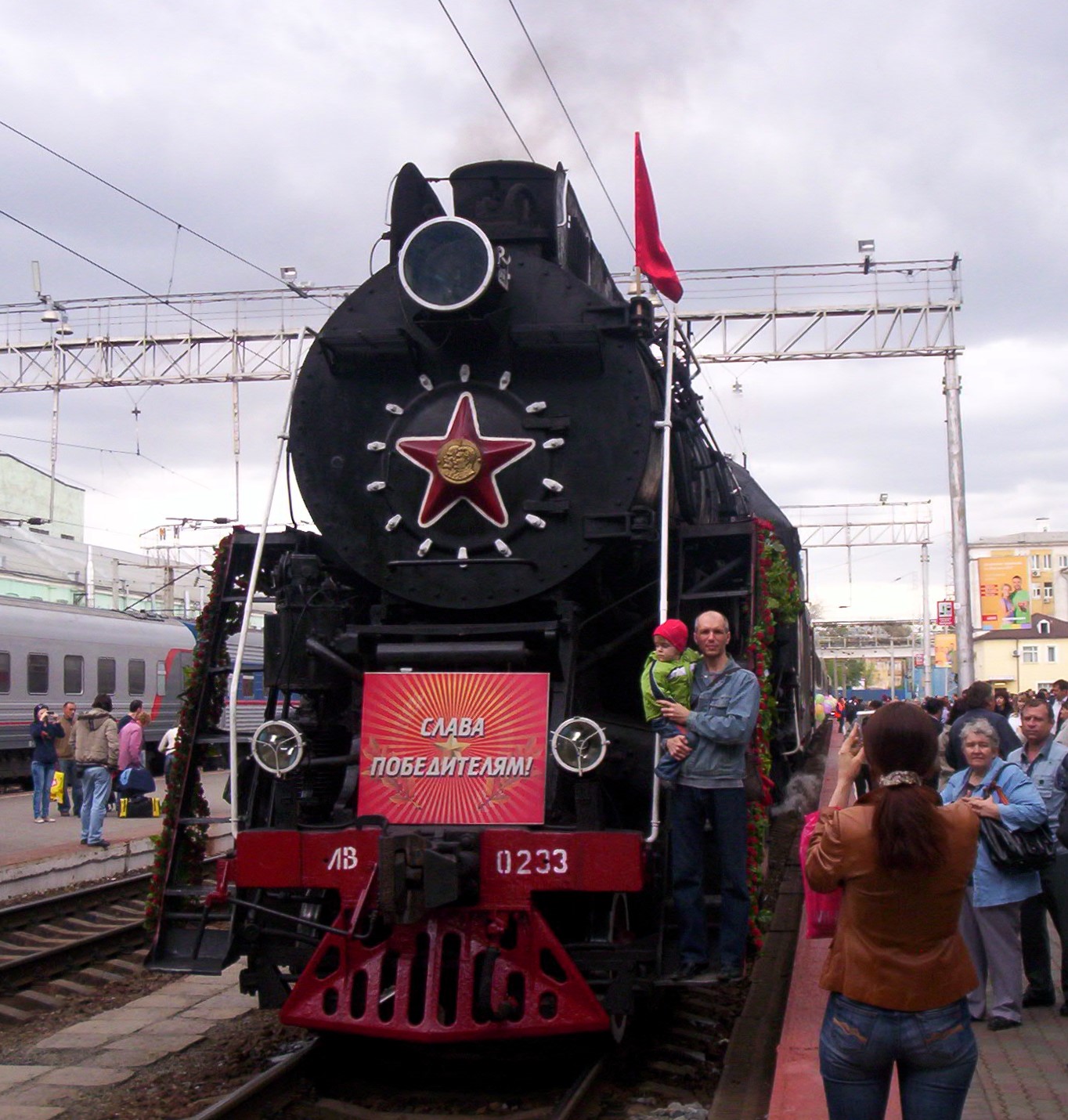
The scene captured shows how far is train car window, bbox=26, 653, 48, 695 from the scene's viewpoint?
829 inches

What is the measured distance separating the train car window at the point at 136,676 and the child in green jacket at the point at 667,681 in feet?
65.1

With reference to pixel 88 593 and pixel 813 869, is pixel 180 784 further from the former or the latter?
pixel 88 593

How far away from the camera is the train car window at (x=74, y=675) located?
2197cm

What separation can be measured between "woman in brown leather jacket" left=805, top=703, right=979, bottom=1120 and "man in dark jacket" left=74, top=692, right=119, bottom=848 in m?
10.8

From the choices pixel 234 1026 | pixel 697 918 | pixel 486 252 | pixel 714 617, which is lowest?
pixel 234 1026

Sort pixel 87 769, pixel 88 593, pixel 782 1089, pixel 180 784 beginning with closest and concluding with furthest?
pixel 782 1089 < pixel 180 784 < pixel 87 769 < pixel 88 593

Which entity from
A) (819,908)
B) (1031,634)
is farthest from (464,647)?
(1031,634)

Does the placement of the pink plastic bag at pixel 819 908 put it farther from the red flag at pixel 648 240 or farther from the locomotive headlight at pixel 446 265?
the red flag at pixel 648 240

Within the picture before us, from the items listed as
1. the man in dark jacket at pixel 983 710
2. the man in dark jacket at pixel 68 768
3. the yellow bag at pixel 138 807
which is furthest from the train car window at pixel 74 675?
the man in dark jacket at pixel 983 710

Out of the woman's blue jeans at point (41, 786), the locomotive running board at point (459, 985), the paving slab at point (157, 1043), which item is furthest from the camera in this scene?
the woman's blue jeans at point (41, 786)

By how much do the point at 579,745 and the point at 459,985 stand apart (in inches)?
41.6

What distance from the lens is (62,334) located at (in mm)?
20828

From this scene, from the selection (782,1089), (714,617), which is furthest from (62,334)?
(782,1089)

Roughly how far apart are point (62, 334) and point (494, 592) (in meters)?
16.9
